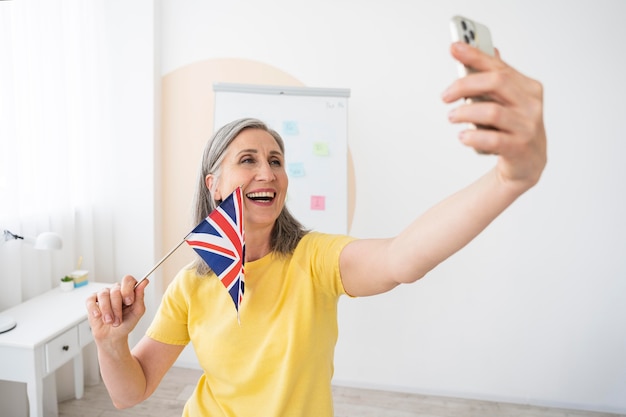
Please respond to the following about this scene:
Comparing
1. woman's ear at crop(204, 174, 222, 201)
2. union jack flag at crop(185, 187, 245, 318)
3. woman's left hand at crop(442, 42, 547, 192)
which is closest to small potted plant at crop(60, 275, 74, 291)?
woman's ear at crop(204, 174, 222, 201)

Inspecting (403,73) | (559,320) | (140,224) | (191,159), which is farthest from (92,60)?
(559,320)

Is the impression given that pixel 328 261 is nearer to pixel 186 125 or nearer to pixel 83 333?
pixel 83 333

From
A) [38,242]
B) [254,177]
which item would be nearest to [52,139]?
[38,242]

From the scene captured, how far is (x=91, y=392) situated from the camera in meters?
2.79

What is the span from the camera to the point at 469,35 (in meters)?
0.54

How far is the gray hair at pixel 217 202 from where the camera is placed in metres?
1.18

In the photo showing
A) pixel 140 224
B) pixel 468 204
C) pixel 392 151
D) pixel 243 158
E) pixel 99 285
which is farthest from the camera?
pixel 140 224

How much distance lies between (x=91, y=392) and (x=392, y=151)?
257 cm

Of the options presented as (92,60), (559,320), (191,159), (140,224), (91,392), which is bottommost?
(91,392)

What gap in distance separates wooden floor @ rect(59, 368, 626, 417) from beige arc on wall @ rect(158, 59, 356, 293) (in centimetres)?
78

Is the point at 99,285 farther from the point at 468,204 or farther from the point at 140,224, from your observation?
the point at 468,204

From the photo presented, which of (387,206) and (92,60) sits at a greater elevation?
(92,60)

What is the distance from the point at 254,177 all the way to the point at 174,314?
439mm

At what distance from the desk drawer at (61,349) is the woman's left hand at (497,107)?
2150 mm
